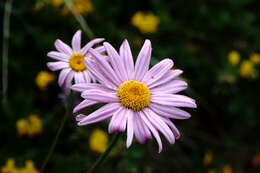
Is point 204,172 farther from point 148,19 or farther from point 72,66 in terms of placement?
point 72,66

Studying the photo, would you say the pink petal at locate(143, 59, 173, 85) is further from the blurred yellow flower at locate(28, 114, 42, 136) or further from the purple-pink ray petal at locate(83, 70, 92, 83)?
the blurred yellow flower at locate(28, 114, 42, 136)

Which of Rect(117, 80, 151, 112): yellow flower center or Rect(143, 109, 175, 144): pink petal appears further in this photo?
Rect(117, 80, 151, 112): yellow flower center

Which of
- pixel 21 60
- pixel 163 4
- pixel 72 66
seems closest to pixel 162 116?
pixel 72 66

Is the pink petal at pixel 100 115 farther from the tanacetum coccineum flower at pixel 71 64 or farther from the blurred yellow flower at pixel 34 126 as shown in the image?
the blurred yellow flower at pixel 34 126

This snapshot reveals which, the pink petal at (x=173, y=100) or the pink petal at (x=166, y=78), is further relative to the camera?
the pink petal at (x=166, y=78)

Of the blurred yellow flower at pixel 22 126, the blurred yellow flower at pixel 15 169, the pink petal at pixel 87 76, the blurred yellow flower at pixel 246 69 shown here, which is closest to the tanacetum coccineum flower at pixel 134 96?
the pink petal at pixel 87 76

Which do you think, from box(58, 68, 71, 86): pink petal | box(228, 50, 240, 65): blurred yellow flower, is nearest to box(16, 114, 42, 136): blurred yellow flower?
box(58, 68, 71, 86): pink petal

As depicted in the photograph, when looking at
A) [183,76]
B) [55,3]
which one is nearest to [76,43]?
[55,3]
